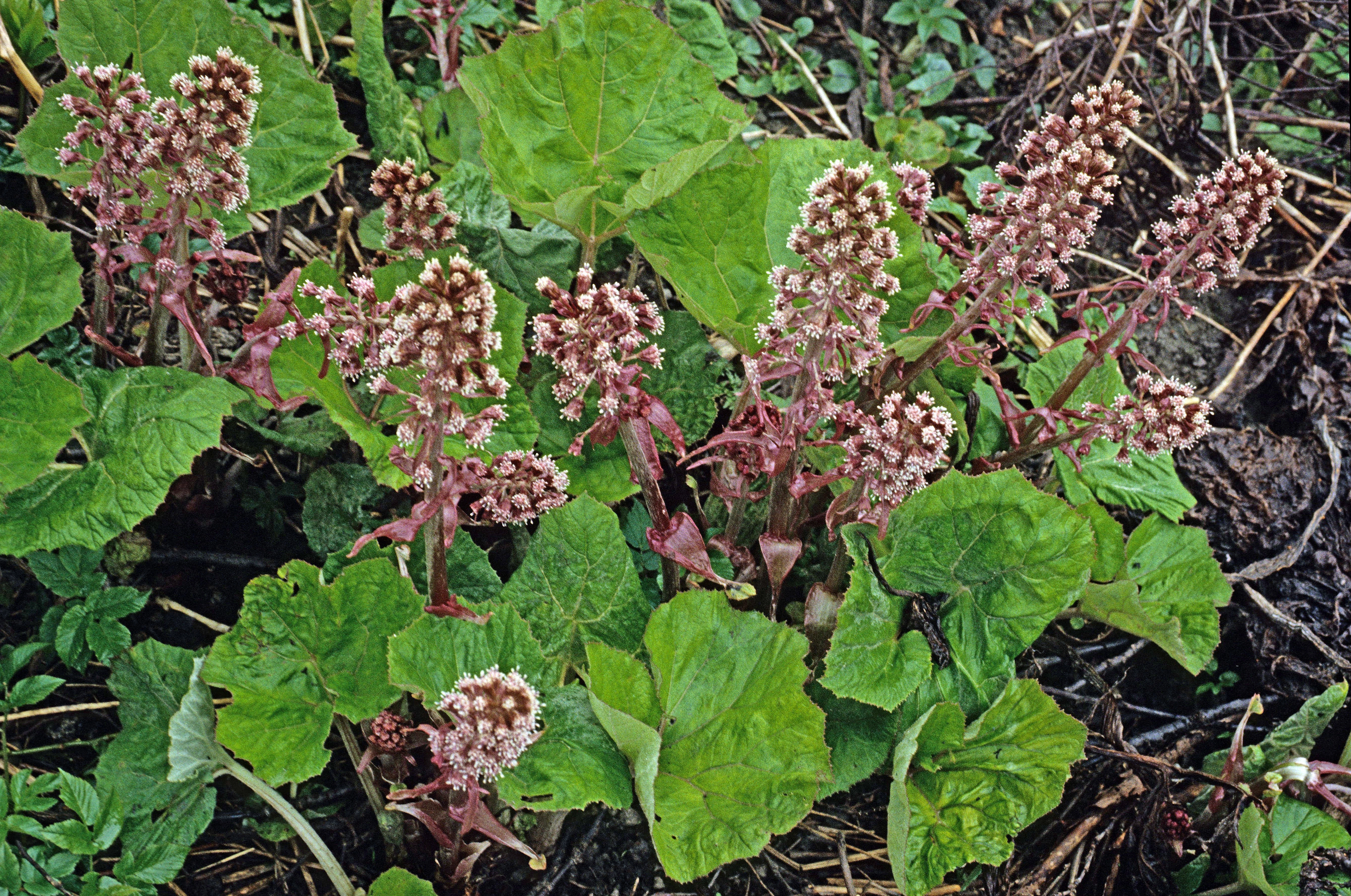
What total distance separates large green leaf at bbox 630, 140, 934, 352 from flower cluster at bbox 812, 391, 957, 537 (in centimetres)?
61

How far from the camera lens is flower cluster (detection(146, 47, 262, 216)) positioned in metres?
2.04

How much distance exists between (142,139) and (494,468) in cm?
102

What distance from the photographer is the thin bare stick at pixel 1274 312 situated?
3.54 meters

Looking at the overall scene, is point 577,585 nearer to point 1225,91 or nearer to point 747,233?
point 747,233

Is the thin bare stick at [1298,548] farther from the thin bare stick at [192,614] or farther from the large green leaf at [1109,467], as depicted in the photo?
the thin bare stick at [192,614]

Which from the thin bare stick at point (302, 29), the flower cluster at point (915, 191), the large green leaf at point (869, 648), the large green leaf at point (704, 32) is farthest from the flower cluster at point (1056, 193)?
the thin bare stick at point (302, 29)

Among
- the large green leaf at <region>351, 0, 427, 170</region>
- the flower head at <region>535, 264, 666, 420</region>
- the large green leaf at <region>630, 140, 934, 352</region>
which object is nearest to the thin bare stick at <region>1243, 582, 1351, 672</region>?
the large green leaf at <region>630, 140, 934, 352</region>

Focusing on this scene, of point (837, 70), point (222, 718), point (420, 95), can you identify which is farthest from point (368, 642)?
point (837, 70)

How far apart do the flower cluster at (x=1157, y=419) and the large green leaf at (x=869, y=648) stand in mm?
651

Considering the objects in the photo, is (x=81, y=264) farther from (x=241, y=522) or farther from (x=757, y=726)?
(x=757, y=726)

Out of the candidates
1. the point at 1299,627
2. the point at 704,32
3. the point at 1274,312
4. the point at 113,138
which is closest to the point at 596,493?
the point at 113,138

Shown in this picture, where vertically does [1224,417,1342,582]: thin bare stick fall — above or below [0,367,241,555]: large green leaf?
below

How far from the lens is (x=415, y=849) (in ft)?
7.56

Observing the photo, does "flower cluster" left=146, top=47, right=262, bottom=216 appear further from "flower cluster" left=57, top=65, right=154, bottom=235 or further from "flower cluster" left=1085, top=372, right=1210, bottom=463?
"flower cluster" left=1085, top=372, right=1210, bottom=463
